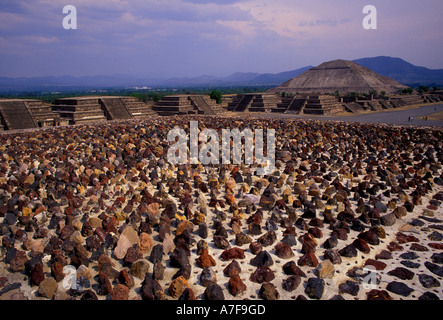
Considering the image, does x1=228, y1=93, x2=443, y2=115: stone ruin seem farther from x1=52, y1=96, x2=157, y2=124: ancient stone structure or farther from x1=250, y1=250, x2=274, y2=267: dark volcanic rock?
x1=250, y1=250, x2=274, y2=267: dark volcanic rock

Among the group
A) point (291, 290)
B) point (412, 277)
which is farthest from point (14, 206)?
point (412, 277)

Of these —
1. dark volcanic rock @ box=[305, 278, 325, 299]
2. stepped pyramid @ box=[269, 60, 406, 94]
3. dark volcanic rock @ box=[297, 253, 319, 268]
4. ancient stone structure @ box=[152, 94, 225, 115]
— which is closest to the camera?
dark volcanic rock @ box=[305, 278, 325, 299]

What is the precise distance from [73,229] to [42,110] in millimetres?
26873

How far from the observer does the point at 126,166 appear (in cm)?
1121

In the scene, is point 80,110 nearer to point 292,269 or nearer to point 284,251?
point 284,251

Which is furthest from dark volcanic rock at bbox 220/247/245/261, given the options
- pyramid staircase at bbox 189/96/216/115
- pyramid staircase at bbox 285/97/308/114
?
pyramid staircase at bbox 285/97/308/114

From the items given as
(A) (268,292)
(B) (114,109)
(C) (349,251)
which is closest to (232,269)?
(A) (268,292)

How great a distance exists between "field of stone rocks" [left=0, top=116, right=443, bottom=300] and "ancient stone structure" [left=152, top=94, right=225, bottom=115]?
28565 millimetres

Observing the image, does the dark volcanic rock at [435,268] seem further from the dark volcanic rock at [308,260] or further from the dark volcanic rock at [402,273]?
the dark volcanic rock at [308,260]

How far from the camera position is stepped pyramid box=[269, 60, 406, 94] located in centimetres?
11224

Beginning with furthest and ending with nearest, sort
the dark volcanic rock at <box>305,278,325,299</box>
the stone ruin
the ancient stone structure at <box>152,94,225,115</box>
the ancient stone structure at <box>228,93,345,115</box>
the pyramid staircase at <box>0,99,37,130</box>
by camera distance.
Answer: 1. the stone ruin
2. the ancient stone structure at <box>228,93,345,115</box>
3. the ancient stone structure at <box>152,94,225,115</box>
4. the pyramid staircase at <box>0,99,37,130</box>
5. the dark volcanic rock at <box>305,278,325,299</box>

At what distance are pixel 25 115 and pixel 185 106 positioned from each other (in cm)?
1840

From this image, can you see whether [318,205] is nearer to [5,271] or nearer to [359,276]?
[359,276]

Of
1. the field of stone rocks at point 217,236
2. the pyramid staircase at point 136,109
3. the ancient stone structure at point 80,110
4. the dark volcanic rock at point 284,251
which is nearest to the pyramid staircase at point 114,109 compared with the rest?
the ancient stone structure at point 80,110
